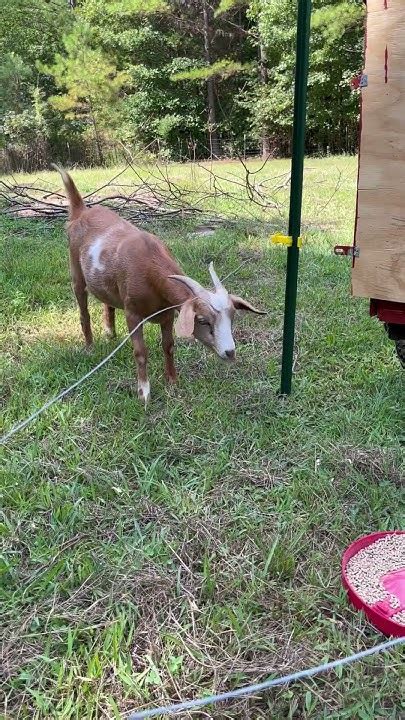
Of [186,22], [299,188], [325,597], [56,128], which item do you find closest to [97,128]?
[56,128]

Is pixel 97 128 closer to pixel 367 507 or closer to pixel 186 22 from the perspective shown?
pixel 186 22

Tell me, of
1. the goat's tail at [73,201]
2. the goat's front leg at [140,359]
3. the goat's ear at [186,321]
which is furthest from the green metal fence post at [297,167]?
the goat's tail at [73,201]

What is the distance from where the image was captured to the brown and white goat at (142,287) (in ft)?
10.1

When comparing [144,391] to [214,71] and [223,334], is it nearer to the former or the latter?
[223,334]

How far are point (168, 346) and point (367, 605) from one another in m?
2.02

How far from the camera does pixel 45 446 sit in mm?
2971

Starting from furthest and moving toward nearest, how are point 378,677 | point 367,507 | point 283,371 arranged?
point 283,371 < point 367,507 < point 378,677

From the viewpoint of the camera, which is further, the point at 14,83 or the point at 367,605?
the point at 14,83

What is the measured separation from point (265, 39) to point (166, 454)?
20.5 m

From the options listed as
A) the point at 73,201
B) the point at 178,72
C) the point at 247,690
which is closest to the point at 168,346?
the point at 73,201

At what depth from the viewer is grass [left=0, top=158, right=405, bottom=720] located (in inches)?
71.7

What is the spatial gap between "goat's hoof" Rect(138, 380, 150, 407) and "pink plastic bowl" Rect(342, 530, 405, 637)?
153 cm

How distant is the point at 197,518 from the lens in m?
2.49

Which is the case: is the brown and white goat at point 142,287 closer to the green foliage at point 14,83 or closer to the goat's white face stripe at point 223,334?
the goat's white face stripe at point 223,334
